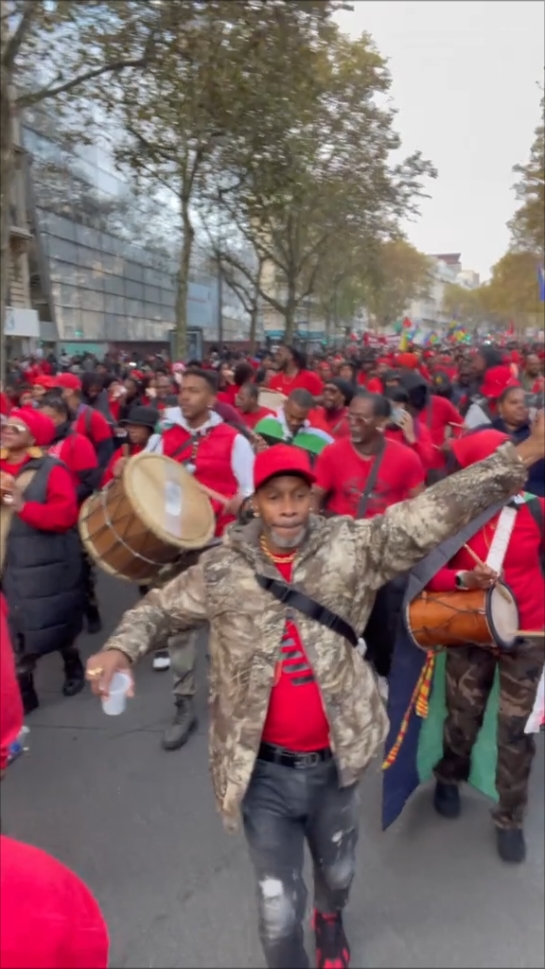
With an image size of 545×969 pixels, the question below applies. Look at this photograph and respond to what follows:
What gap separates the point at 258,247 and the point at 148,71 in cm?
1744

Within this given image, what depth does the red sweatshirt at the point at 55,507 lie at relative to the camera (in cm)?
422

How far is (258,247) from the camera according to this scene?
2705 cm

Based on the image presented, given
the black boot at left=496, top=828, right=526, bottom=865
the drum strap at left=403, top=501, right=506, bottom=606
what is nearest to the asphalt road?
the black boot at left=496, top=828, right=526, bottom=865

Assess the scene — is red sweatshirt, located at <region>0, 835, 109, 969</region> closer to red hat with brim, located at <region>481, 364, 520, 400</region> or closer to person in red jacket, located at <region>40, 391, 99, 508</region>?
person in red jacket, located at <region>40, 391, 99, 508</region>

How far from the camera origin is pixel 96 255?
3550 centimetres

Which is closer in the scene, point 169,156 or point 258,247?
point 169,156

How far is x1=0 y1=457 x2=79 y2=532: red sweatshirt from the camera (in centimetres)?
422

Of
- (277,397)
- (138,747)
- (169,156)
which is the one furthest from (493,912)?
(169,156)

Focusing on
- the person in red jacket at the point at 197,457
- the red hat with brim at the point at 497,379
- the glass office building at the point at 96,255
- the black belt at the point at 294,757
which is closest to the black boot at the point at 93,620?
the person in red jacket at the point at 197,457

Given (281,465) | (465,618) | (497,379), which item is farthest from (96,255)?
(281,465)

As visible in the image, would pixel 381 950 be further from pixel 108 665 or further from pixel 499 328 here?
pixel 499 328

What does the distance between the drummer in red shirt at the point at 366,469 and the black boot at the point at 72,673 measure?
1804 mm

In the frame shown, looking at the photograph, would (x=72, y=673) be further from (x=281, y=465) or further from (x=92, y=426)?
(x=281, y=465)

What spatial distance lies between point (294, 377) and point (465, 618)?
575cm
